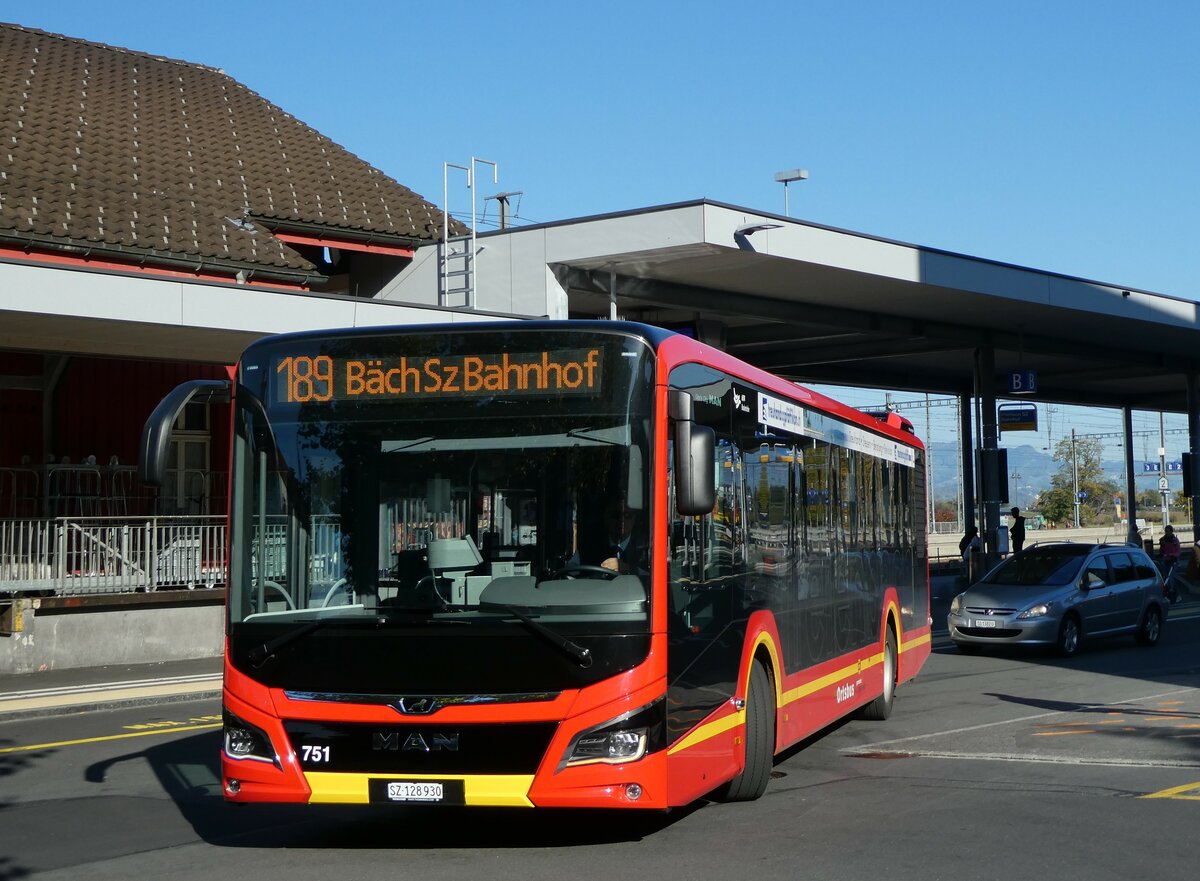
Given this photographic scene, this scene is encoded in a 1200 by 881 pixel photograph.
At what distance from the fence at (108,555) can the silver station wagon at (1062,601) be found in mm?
10644

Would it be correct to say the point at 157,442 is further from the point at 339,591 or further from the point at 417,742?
→ the point at 417,742

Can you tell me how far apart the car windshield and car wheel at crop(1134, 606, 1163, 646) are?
141 centimetres

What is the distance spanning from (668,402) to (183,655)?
52.5ft

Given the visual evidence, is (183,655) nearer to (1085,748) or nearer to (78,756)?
(78,756)

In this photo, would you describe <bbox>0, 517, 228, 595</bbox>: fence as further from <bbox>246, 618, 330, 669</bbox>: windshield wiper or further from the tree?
the tree

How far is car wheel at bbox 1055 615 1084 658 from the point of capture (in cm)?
1995

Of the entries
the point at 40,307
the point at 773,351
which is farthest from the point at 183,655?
the point at 773,351

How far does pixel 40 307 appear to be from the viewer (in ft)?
62.7

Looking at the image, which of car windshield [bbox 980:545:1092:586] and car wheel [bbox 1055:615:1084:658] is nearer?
car wheel [bbox 1055:615:1084:658]

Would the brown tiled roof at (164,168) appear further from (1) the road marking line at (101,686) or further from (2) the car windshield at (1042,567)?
(2) the car windshield at (1042,567)

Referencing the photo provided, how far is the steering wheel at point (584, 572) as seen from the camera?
24.1 feet

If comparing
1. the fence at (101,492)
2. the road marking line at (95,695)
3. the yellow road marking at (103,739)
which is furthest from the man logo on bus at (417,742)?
the fence at (101,492)

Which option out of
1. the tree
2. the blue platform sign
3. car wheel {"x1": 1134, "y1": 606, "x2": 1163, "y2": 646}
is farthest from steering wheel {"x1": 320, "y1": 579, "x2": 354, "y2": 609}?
the tree

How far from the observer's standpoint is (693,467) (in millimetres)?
7254
